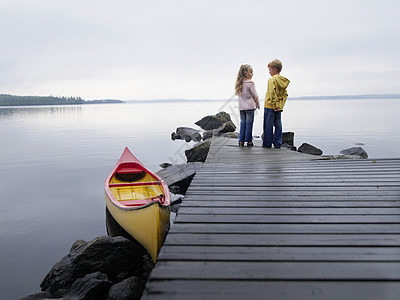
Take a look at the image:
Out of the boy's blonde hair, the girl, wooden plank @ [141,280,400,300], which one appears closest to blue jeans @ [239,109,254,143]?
the girl

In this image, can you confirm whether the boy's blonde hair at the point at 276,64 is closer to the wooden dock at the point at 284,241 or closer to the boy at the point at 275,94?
the boy at the point at 275,94

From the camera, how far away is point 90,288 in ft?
14.3

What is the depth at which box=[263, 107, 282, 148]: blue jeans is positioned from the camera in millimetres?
8367

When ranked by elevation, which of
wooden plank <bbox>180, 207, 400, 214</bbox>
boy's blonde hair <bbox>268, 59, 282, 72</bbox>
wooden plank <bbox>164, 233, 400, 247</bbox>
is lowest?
wooden plank <bbox>164, 233, 400, 247</bbox>

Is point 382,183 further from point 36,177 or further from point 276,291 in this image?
point 36,177

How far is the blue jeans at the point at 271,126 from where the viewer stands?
27.5 feet

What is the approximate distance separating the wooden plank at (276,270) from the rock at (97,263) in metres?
2.97

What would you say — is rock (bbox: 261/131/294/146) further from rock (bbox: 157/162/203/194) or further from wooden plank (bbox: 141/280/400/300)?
wooden plank (bbox: 141/280/400/300)

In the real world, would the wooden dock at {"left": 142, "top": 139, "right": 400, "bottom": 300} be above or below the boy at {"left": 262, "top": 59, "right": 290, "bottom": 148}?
below

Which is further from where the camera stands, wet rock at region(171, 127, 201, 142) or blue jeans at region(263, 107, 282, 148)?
wet rock at region(171, 127, 201, 142)

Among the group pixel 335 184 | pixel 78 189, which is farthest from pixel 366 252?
pixel 78 189

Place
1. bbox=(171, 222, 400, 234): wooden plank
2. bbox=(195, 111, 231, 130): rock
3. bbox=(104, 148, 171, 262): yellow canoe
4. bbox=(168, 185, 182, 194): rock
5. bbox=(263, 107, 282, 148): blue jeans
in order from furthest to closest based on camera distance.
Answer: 1. bbox=(195, 111, 231, 130): rock
2. bbox=(168, 185, 182, 194): rock
3. bbox=(263, 107, 282, 148): blue jeans
4. bbox=(104, 148, 171, 262): yellow canoe
5. bbox=(171, 222, 400, 234): wooden plank

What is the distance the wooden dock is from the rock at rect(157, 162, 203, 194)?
193 inches

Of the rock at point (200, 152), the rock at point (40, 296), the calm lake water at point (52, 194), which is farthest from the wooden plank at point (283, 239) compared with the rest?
the rock at point (200, 152)
